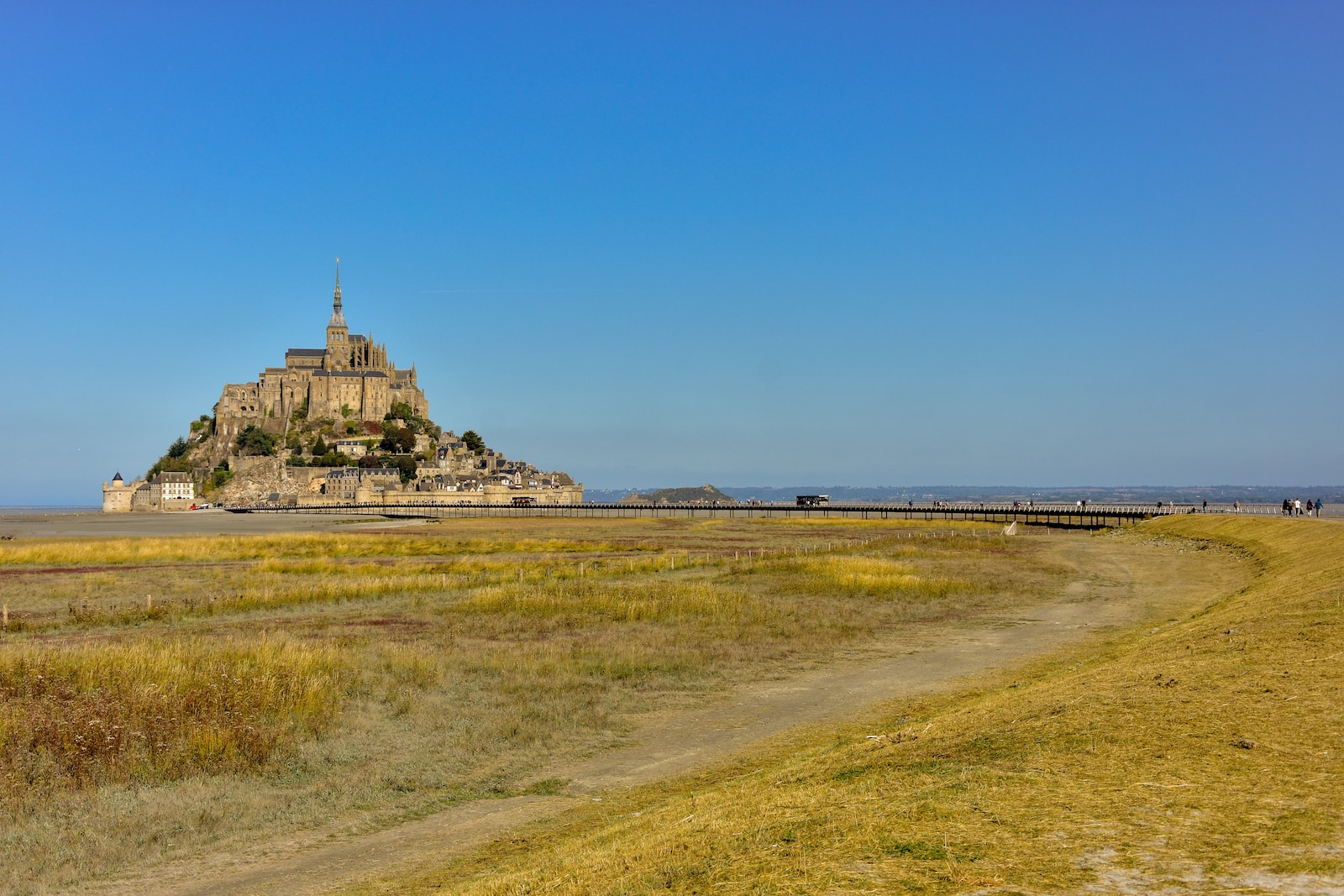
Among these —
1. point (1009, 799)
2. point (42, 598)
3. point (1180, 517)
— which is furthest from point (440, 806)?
point (1180, 517)

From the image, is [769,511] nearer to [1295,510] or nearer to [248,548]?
[1295,510]

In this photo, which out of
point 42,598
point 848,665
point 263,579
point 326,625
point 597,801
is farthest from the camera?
point 263,579

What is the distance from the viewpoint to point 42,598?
3628 centimetres

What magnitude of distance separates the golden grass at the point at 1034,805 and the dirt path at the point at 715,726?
2.75 ft

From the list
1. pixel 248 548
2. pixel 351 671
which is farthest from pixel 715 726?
pixel 248 548

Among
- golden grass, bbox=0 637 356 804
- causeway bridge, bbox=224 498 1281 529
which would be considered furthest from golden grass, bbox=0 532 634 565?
causeway bridge, bbox=224 498 1281 529

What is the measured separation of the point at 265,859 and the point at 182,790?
3.09 meters

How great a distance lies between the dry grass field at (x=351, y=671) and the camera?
13.3 meters

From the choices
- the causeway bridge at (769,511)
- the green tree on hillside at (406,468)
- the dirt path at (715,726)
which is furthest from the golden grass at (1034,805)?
the green tree on hillside at (406,468)

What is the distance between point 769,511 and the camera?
165625 millimetres

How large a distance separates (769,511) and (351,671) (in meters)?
146

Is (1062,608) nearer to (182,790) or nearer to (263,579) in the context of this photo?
(182,790)

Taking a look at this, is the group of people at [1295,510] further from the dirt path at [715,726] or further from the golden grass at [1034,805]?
the golden grass at [1034,805]

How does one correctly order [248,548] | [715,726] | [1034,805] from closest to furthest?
[1034,805]
[715,726]
[248,548]
